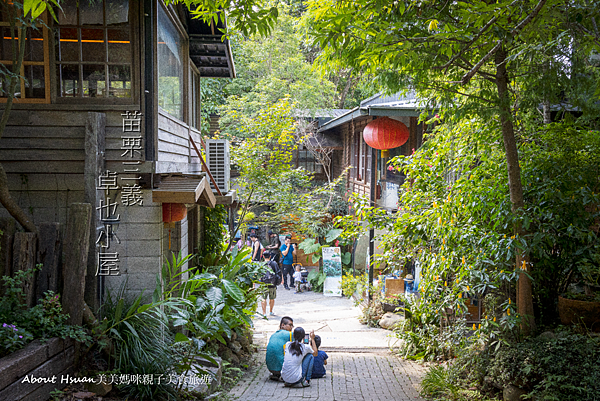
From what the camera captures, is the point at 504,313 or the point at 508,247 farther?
the point at 504,313

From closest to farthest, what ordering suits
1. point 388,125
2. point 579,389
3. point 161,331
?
point 579,389
point 161,331
point 388,125

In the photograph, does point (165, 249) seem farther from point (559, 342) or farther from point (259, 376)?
point (559, 342)

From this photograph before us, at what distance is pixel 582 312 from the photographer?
5.30m

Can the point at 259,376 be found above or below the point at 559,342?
below

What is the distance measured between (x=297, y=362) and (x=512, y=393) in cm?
281

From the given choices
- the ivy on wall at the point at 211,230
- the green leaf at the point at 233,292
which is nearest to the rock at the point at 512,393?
the green leaf at the point at 233,292

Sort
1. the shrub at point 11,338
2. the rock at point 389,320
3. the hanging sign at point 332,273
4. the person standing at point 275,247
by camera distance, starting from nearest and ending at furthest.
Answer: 1. the shrub at point 11,338
2. the rock at point 389,320
3. the hanging sign at point 332,273
4. the person standing at point 275,247

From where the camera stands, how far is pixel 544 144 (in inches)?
237

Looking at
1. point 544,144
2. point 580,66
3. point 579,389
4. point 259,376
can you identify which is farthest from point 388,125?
point 579,389

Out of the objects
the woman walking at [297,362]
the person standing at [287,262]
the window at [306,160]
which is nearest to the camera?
the woman walking at [297,362]

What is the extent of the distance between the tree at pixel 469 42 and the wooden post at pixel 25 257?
346 cm

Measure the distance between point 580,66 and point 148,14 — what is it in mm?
5100

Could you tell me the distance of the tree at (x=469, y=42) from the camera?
432cm

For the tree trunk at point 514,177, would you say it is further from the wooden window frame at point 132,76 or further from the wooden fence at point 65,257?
the wooden fence at point 65,257
